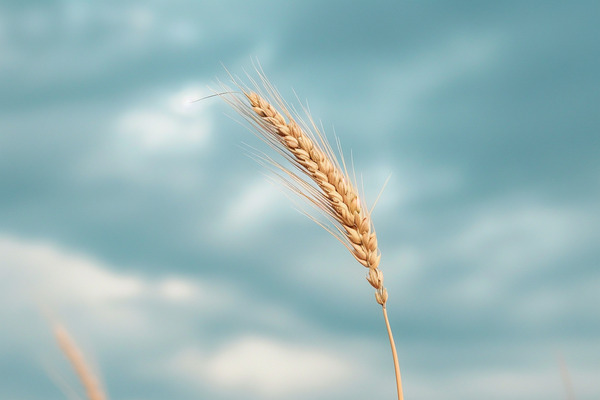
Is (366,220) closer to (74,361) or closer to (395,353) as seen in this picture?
(395,353)

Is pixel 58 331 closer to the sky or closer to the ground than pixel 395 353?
closer to the ground

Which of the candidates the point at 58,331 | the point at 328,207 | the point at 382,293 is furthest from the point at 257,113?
the point at 58,331

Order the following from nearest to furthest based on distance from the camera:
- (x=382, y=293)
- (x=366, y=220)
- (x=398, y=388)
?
(x=398, y=388) < (x=382, y=293) < (x=366, y=220)

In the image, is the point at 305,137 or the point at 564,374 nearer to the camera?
the point at 564,374

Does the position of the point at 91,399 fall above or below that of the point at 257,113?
below

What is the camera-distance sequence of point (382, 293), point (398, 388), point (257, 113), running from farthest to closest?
point (257, 113)
point (382, 293)
point (398, 388)

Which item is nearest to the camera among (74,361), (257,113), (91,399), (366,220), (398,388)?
(91,399)

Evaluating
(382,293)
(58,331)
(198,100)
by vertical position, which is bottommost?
(58,331)

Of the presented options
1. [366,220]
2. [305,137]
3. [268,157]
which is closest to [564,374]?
[366,220]

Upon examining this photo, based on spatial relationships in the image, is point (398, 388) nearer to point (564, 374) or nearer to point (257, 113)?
point (564, 374)
